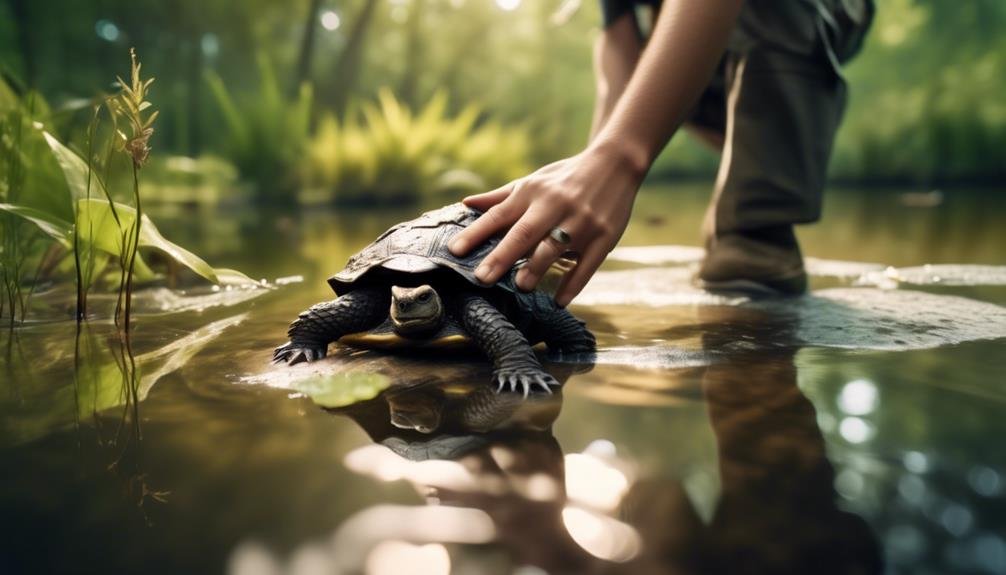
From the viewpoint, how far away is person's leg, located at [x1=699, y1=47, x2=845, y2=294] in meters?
2.44

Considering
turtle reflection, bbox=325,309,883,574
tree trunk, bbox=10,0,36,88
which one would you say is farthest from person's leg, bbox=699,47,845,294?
tree trunk, bbox=10,0,36,88

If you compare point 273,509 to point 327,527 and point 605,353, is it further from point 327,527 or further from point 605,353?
point 605,353

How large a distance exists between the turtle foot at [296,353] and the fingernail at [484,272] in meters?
0.40

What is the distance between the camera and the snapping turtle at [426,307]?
4.86ft

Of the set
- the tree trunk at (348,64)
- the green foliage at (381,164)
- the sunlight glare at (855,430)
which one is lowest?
the sunlight glare at (855,430)

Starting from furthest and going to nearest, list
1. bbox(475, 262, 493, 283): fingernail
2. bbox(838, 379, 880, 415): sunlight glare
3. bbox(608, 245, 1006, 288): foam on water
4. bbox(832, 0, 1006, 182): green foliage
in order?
1. bbox(832, 0, 1006, 182): green foliage
2. bbox(608, 245, 1006, 288): foam on water
3. bbox(475, 262, 493, 283): fingernail
4. bbox(838, 379, 880, 415): sunlight glare

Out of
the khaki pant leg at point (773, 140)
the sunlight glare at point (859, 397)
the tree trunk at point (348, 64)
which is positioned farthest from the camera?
the tree trunk at point (348, 64)

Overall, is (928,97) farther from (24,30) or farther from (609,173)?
(24,30)

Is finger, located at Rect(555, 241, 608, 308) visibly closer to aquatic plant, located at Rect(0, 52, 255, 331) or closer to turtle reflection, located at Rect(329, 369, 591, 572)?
turtle reflection, located at Rect(329, 369, 591, 572)

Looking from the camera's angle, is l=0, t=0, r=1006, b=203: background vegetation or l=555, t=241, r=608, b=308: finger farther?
l=0, t=0, r=1006, b=203: background vegetation

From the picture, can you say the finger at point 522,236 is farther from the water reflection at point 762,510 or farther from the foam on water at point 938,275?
the foam on water at point 938,275

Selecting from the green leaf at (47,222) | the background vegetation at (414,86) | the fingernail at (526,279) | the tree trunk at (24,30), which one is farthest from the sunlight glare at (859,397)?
the tree trunk at (24,30)

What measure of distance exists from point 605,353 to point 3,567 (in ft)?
3.77

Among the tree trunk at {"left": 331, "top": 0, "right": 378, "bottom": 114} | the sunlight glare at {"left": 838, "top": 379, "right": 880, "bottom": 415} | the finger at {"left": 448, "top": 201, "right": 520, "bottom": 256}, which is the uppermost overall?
the tree trunk at {"left": 331, "top": 0, "right": 378, "bottom": 114}
